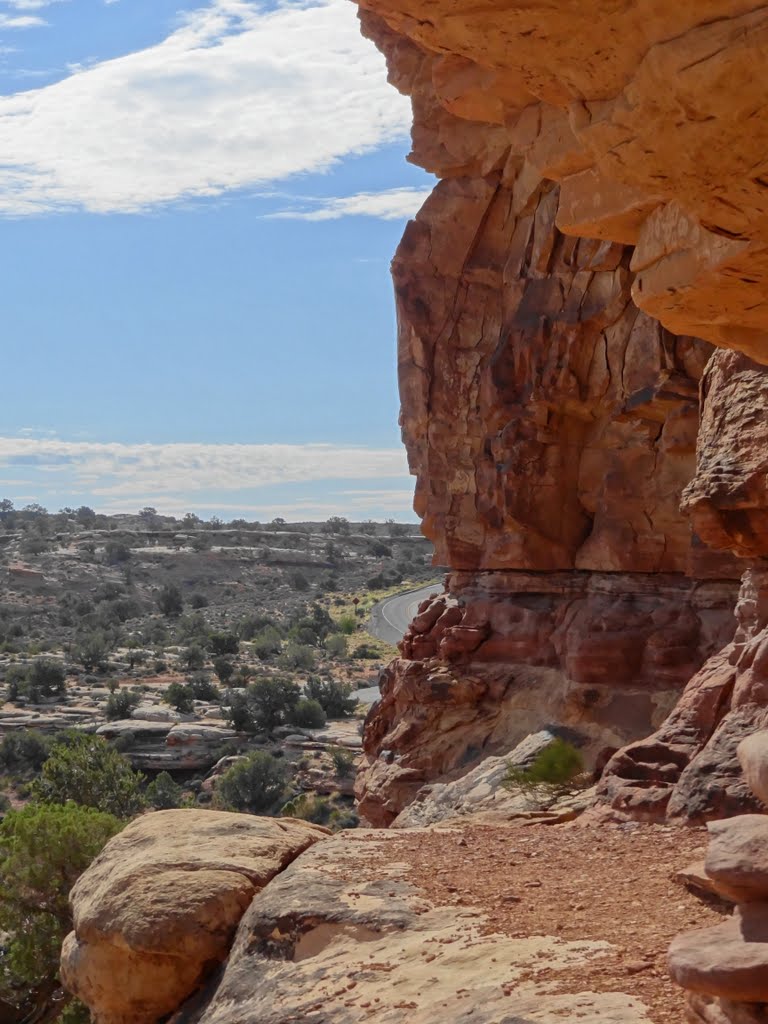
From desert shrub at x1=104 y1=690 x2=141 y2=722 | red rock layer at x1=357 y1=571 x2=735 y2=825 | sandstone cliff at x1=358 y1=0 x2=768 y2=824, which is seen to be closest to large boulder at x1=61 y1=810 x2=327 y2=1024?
sandstone cliff at x1=358 y1=0 x2=768 y2=824

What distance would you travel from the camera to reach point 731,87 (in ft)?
19.3

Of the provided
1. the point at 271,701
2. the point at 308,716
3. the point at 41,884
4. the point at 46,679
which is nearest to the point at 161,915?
the point at 41,884

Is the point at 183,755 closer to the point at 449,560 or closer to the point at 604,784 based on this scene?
the point at 449,560

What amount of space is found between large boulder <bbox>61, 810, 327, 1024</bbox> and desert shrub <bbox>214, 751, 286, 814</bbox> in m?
24.8

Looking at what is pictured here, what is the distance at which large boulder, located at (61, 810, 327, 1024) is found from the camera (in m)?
9.88

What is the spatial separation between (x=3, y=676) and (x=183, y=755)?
15695mm

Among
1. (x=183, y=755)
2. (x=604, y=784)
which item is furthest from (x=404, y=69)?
(x=183, y=755)

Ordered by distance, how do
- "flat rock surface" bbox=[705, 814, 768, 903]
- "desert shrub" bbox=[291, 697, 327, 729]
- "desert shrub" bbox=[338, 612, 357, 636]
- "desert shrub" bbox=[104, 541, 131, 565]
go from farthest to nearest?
"desert shrub" bbox=[104, 541, 131, 565] < "desert shrub" bbox=[338, 612, 357, 636] < "desert shrub" bbox=[291, 697, 327, 729] < "flat rock surface" bbox=[705, 814, 768, 903]

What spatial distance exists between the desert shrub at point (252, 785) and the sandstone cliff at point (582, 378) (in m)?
11.6

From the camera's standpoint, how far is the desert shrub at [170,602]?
77.0 meters

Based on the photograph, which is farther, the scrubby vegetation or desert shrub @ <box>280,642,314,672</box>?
desert shrub @ <box>280,642,314,672</box>

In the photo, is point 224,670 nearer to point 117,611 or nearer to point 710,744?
point 117,611

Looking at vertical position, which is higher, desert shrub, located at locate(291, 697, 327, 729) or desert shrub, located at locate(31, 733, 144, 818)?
desert shrub, located at locate(31, 733, 144, 818)

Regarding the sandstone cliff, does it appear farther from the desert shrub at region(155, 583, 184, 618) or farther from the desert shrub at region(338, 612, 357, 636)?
the desert shrub at region(155, 583, 184, 618)
